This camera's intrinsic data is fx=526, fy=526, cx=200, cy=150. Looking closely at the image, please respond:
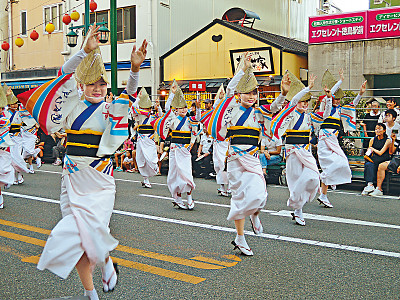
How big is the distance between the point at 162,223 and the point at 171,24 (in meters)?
19.4

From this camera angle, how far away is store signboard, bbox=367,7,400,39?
62.2 feet

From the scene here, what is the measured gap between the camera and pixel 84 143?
489cm

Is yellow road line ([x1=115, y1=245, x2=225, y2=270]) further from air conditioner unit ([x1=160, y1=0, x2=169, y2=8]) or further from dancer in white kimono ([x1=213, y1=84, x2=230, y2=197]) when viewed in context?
air conditioner unit ([x1=160, y1=0, x2=169, y2=8])

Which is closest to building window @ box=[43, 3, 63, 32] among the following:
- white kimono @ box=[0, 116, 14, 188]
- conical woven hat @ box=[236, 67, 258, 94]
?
white kimono @ box=[0, 116, 14, 188]

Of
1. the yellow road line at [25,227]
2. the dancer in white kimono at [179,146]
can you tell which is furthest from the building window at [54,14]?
the yellow road line at [25,227]

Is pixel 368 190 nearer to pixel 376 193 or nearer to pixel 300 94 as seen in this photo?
pixel 376 193

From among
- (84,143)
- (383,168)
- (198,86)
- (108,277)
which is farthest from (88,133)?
(198,86)

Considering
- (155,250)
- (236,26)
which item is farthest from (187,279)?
(236,26)

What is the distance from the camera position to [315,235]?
7.54m

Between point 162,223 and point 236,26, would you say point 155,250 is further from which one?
point 236,26

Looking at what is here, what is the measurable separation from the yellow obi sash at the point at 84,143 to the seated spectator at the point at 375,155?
27.7 feet

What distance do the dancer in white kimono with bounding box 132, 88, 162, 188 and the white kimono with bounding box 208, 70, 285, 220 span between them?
6.11 m

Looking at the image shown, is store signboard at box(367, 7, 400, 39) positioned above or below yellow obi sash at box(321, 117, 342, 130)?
above

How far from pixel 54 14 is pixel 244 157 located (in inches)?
998
